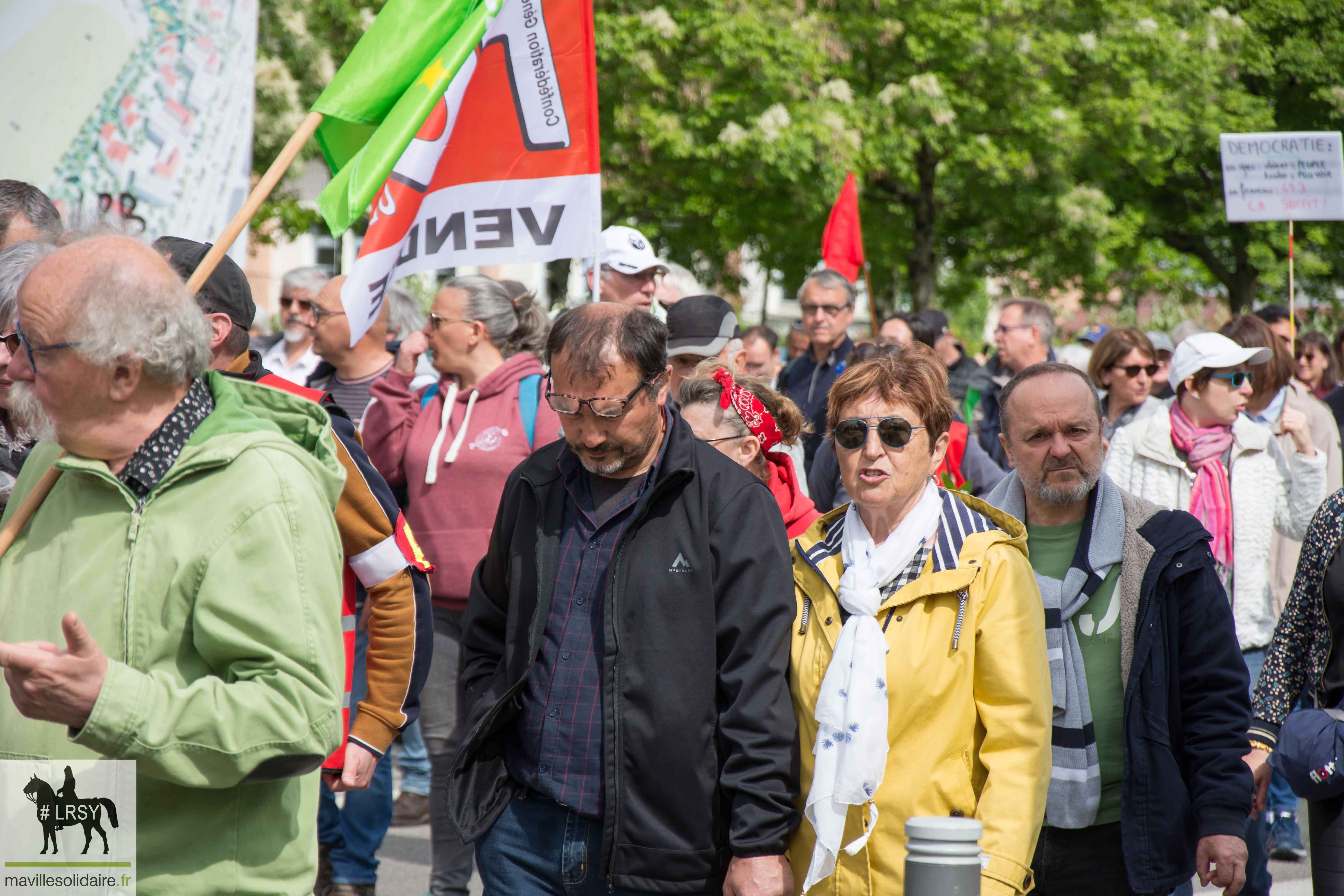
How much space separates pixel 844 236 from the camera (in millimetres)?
10422

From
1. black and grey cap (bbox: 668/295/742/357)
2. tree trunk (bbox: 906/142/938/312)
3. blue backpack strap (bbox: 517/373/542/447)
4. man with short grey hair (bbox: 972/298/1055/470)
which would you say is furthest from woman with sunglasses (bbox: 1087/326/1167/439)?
tree trunk (bbox: 906/142/938/312)

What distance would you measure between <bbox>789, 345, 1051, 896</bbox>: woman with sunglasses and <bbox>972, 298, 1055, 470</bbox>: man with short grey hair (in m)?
5.24

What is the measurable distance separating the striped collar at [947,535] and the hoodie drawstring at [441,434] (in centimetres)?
234

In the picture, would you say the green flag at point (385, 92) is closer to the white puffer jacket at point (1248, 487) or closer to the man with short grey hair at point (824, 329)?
the white puffer jacket at point (1248, 487)

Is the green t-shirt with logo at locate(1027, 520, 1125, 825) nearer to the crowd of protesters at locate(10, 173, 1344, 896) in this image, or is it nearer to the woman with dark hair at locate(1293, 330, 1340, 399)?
the crowd of protesters at locate(10, 173, 1344, 896)

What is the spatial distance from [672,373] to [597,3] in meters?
14.8

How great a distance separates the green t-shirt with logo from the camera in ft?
10.8

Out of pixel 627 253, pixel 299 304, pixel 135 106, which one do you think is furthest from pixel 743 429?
pixel 299 304

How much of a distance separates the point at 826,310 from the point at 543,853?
5289mm

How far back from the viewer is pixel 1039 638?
2.96 metres

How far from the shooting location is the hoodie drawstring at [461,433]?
514 cm

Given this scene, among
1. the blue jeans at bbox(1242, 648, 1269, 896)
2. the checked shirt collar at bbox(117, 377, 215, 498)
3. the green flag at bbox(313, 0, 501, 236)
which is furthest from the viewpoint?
the blue jeans at bbox(1242, 648, 1269, 896)

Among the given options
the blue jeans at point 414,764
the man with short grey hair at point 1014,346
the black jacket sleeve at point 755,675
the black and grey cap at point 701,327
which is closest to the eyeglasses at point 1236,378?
the black and grey cap at point 701,327

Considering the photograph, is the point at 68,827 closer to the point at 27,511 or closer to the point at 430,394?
the point at 27,511
